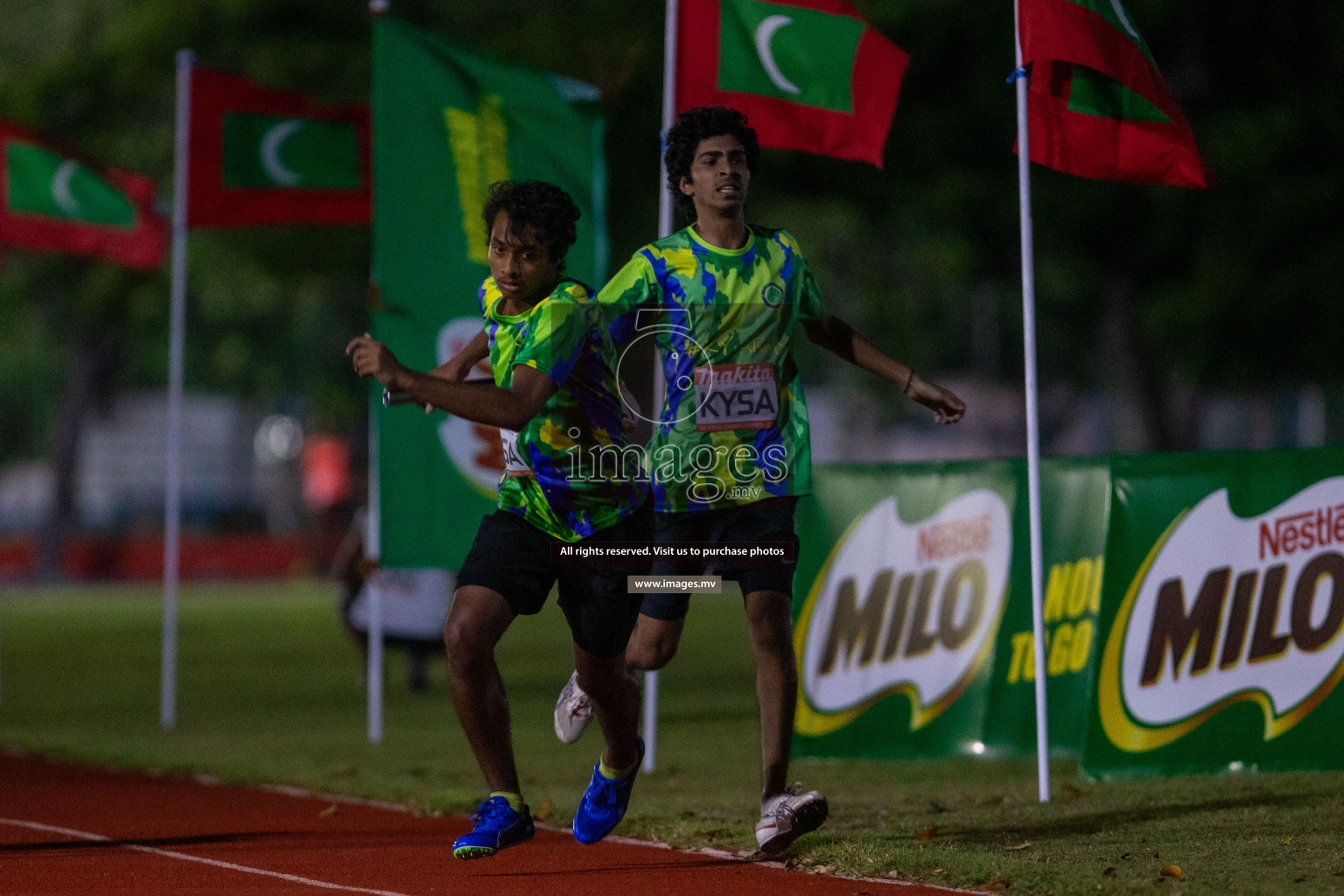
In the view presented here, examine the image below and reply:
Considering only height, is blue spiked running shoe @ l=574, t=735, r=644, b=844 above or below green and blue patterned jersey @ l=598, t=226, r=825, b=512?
below

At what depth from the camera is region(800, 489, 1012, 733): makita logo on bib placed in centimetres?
983

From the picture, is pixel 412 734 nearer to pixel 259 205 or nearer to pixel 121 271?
pixel 259 205

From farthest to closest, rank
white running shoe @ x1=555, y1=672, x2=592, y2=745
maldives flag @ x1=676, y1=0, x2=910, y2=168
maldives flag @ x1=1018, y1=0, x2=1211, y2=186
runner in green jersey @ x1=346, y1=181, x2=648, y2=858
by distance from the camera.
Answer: maldives flag @ x1=676, y1=0, x2=910, y2=168 < maldives flag @ x1=1018, y1=0, x2=1211, y2=186 < white running shoe @ x1=555, y1=672, x2=592, y2=745 < runner in green jersey @ x1=346, y1=181, x2=648, y2=858

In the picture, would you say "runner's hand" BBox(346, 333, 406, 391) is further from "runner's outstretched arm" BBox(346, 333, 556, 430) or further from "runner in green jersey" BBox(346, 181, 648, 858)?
"runner in green jersey" BBox(346, 181, 648, 858)

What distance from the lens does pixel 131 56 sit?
3459 cm

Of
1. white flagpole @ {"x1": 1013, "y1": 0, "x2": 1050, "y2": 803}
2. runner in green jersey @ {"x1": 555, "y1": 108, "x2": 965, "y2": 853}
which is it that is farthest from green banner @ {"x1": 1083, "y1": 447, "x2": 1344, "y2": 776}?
runner in green jersey @ {"x1": 555, "y1": 108, "x2": 965, "y2": 853}

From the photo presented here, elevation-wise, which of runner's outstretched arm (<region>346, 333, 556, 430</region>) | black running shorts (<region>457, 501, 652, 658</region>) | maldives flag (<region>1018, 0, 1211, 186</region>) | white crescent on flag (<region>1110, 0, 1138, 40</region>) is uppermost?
white crescent on flag (<region>1110, 0, 1138, 40</region>)

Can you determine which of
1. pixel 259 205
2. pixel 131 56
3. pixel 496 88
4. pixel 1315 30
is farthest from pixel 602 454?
pixel 131 56

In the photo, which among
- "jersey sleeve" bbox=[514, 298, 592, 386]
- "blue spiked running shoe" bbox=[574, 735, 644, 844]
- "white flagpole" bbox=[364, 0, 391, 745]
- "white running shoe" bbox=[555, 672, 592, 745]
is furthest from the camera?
"white flagpole" bbox=[364, 0, 391, 745]

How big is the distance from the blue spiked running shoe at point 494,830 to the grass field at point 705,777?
1.14 m

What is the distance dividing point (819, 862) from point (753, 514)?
1.34 meters

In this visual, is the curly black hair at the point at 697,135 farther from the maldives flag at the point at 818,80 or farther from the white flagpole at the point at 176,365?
the white flagpole at the point at 176,365

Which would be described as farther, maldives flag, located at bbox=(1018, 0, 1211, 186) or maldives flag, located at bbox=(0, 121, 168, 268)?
maldives flag, located at bbox=(0, 121, 168, 268)

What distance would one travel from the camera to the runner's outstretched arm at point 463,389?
5.55 m
